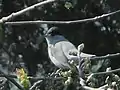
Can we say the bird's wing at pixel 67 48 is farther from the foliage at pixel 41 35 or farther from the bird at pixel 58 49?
the foliage at pixel 41 35

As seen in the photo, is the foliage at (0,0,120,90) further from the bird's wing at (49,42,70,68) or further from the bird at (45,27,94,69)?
the bird's wing at (49,42,70,68)

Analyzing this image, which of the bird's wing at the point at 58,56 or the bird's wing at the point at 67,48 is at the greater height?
the bird's wing at the point at 67,48

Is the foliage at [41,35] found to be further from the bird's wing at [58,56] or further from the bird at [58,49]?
the bird's wing at [58,56]

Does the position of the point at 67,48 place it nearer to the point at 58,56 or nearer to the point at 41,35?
the point at 58,56

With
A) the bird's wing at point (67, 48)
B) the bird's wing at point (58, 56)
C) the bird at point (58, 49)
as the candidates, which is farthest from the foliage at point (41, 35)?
the bird's wing at point (67, 48)

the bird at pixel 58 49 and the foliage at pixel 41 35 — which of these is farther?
the foliage at pixel 41 35

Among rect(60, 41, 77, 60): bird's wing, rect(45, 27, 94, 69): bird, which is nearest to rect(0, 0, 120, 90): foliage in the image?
rect(45, 27, 94, 69): bird

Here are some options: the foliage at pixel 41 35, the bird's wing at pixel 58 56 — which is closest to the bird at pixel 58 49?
the bird's wing at pixel 58 56

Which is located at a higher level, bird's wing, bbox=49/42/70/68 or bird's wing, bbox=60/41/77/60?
bird's wing, bbox=60/41/77/60

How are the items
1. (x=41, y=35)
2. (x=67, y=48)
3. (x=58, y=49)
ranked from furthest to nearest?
1. (x=41, y=35)
2. (x=58, y=49)
3. (x=67, y=48)

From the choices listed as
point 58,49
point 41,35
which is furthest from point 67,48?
point 41,35

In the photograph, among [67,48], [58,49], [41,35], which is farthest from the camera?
[41,35]

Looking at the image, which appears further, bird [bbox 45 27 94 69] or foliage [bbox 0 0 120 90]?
foliage [bbox 0 0 120 90]

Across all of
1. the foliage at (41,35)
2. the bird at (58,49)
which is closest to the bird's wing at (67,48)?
the bird at (58,49)
